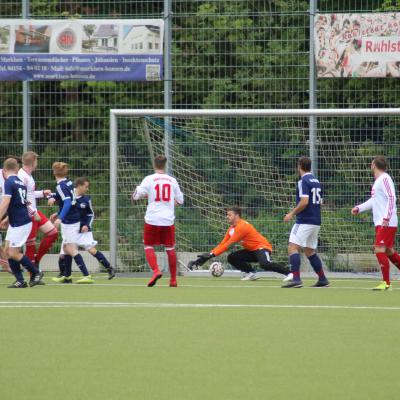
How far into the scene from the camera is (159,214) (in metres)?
14.5

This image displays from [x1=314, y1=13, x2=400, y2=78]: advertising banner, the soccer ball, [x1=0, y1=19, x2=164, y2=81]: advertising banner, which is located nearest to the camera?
the soccer ball

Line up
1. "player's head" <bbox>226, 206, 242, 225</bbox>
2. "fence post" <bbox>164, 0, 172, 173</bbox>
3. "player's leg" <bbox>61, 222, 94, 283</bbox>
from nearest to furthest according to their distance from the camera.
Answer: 1. "player's leg" <bbox>61, 222, 94, 283</bbox>
2. "player's head" <bbox>226, 206, 242, 225</bbox>
3. "fence post" <bbox>164, 0, 172, 173</bbox>

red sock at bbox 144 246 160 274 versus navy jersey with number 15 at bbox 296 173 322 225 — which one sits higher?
navy jersey with number 15 at bbox 296 173 322 225

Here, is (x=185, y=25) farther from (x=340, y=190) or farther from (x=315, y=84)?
(x=340, y=190)

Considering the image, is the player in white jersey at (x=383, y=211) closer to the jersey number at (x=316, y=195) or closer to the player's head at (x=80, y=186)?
the jersey number at (x=316, y=195)

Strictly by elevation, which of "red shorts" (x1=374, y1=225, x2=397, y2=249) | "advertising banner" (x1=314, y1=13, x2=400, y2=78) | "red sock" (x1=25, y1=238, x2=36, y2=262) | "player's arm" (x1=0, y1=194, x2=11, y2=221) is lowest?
"red sock" (x1=25, y1=238, x2=36, y2=262)

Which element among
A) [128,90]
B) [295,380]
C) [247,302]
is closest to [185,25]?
[128,90]

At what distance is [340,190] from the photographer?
17734 mm

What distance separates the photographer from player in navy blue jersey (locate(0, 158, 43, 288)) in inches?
550

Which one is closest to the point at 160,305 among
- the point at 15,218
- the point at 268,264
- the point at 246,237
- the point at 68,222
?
the point at 15,218

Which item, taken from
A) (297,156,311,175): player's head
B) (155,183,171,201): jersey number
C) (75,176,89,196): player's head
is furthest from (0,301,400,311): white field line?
(75,176,89,196): player's head

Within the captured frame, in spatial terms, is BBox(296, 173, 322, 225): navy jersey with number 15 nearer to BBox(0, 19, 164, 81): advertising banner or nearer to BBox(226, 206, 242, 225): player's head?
BBox(226, 206, 242, 225): player's head

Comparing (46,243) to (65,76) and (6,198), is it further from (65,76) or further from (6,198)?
(65,76)

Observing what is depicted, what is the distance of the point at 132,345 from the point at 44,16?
1399 cm
